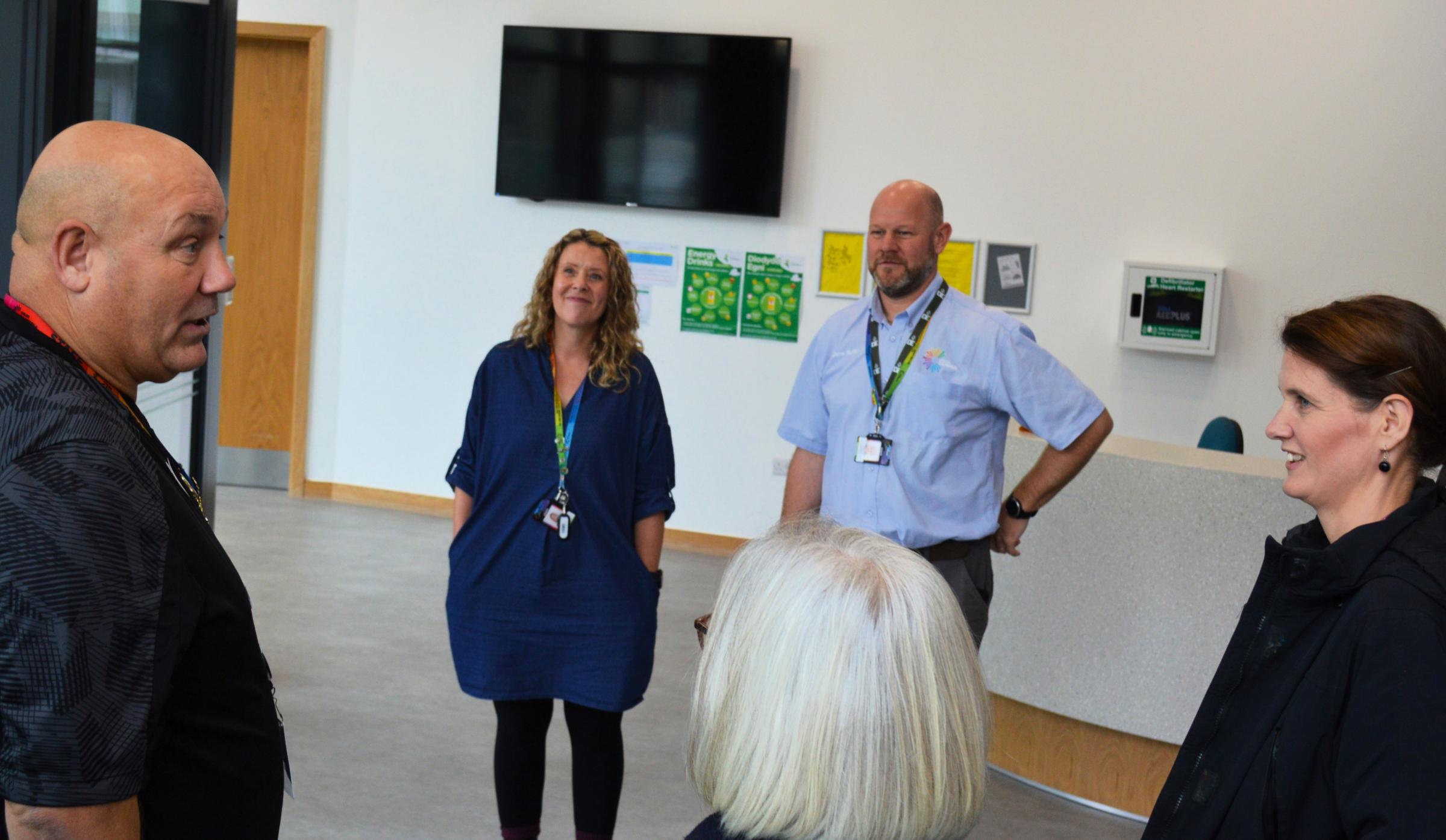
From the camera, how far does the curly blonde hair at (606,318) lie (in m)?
2.70

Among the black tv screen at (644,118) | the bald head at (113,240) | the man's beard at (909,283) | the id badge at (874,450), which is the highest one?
the black tv screen at (644,118)

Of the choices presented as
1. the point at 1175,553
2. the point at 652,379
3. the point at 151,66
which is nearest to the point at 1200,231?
the point at 1175,553

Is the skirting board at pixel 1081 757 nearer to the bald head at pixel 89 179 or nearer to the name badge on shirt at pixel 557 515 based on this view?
the name badge on shirt at pixel 557 515

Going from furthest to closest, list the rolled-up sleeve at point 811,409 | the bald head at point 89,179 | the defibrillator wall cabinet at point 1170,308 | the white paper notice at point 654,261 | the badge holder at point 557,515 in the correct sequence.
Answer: the white paper notice at point 654,261 → the defibrillator wall cabinet at point 1170,308 → the rolled-up sleeve at point 811,409 → the badge holder at point 557,515 → the bald head at point 89,179

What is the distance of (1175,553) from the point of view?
3.46 meters

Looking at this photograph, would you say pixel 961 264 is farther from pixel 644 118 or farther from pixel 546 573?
pixel 546 573

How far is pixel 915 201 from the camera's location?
2943 millimetres

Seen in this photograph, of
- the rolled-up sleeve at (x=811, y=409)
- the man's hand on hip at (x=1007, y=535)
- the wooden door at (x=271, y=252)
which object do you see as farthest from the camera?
the wooden door at (x=271, y=252)

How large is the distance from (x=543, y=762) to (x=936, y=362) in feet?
4.21

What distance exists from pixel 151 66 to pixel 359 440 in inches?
167

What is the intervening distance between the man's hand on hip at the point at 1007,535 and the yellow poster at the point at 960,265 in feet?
11.0

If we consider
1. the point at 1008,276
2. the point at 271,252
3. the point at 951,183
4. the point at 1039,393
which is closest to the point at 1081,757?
the point at 1039,393

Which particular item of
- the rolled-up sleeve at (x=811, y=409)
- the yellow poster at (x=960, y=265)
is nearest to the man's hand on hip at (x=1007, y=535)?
the rolled-up sleeve at (x=811, y=409)

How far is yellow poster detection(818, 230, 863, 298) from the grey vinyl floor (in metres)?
1.62
